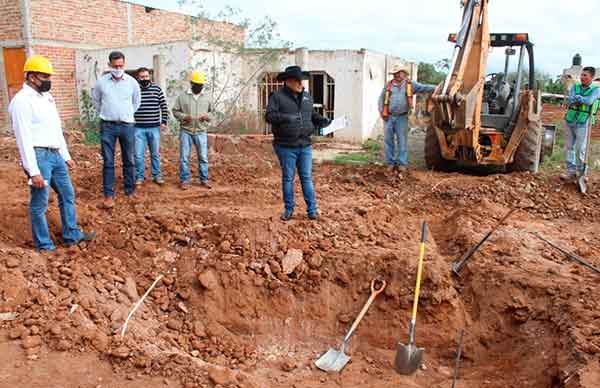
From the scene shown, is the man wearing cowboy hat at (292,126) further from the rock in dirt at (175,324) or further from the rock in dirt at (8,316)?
the rock in dirt at (8,316)

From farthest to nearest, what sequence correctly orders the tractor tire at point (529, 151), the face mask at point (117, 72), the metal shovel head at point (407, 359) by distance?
the tractor tire at point (529, 151)
the face mask at point (117, 72)
the metal shovel head at point (407, 359)

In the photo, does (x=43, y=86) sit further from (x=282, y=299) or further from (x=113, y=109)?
(x=282, y=299)

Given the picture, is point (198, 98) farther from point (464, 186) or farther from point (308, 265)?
point (464, 186)

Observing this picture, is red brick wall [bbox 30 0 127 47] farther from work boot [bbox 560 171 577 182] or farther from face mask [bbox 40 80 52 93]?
work boot [bbox 560 171 577 182]

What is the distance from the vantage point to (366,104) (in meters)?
13.7

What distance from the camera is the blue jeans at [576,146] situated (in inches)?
287

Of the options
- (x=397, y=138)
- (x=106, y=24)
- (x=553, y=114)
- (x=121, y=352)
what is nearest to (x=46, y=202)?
(x=121, y=352)

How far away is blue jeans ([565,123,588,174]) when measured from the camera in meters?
Result: 7.28

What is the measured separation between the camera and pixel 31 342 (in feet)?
11.4

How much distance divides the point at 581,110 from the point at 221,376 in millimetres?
6391

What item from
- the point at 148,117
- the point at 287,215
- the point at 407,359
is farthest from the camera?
the point at 148,117

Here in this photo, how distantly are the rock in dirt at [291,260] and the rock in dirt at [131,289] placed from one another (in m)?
1.33

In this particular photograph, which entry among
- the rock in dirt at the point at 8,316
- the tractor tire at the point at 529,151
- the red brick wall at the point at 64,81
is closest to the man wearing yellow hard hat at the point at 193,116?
the rock in dirt at the point at 8,316

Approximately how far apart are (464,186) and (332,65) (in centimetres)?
708
